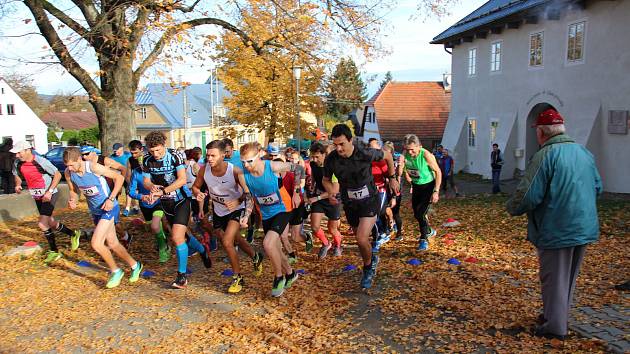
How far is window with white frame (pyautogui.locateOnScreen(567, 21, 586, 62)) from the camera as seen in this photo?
54.4 ft

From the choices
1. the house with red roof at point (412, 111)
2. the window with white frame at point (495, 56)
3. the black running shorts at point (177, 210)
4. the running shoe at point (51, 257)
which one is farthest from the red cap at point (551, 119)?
the house with red roof at point (412, 111)

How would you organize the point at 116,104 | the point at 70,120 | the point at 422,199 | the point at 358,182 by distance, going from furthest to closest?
the point at 70,120 < the point at 116,104 < the point at 422,199 < the point at 358,182

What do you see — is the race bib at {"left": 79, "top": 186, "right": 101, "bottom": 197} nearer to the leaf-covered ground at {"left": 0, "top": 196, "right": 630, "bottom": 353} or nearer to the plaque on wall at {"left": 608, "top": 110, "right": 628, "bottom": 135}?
the leaf-covered ground at {"left": 0, "top": 196, "right": 630, "bottom": 353}

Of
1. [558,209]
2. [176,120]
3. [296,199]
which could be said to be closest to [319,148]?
[296,199]

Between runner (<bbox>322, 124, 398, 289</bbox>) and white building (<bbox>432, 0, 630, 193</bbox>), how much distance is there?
41.5 ft

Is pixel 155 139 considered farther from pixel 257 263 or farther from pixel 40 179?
pixel 40 179

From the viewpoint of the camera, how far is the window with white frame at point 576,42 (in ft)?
54.4

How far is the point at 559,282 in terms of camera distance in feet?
14.2

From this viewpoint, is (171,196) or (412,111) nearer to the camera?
(171,196)

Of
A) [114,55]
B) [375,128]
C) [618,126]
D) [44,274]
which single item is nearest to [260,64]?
[114,55]

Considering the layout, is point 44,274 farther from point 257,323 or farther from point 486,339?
point 486,339

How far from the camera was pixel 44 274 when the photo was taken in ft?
24.1

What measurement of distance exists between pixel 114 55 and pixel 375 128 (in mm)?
35296

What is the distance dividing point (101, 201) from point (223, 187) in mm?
1907
